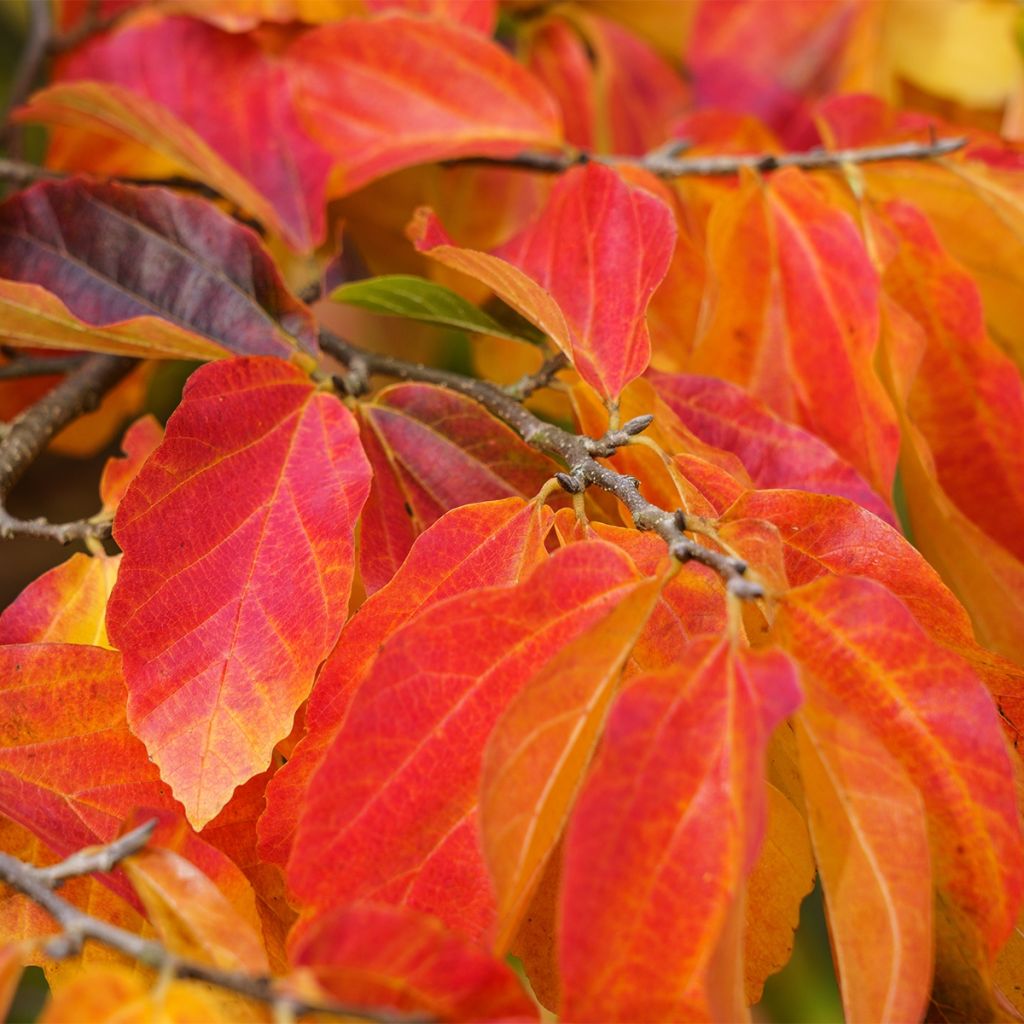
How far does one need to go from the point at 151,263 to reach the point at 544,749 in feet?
1.09

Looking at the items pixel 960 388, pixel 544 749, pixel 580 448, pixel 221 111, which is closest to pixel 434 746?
pixel 544 749

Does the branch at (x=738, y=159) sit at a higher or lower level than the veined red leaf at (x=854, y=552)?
higher

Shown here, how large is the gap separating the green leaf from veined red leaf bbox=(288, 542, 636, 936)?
0.19 metres

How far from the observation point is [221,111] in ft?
2.04

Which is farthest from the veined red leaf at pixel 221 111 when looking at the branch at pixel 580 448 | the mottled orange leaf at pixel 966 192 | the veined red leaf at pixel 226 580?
the mottled orange leaf at pixel 966 192

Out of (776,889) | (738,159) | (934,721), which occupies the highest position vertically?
(738,159)

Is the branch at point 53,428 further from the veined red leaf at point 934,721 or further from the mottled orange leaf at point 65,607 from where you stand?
the veined red leaf at point 934,721

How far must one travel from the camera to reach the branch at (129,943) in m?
0.24

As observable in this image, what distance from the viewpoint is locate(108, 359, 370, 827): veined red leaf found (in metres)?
0.36

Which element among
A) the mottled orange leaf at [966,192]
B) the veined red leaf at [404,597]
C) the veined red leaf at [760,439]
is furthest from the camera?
the mottled orange leaf at [966,192]

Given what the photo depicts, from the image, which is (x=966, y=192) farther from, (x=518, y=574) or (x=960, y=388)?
(x=518, y=574)

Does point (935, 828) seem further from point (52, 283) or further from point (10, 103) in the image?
point (10, 103)

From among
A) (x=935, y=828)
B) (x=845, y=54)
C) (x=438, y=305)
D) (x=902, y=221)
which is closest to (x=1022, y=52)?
(x=845, y=54)

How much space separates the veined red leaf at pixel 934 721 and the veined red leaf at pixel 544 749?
54mm
